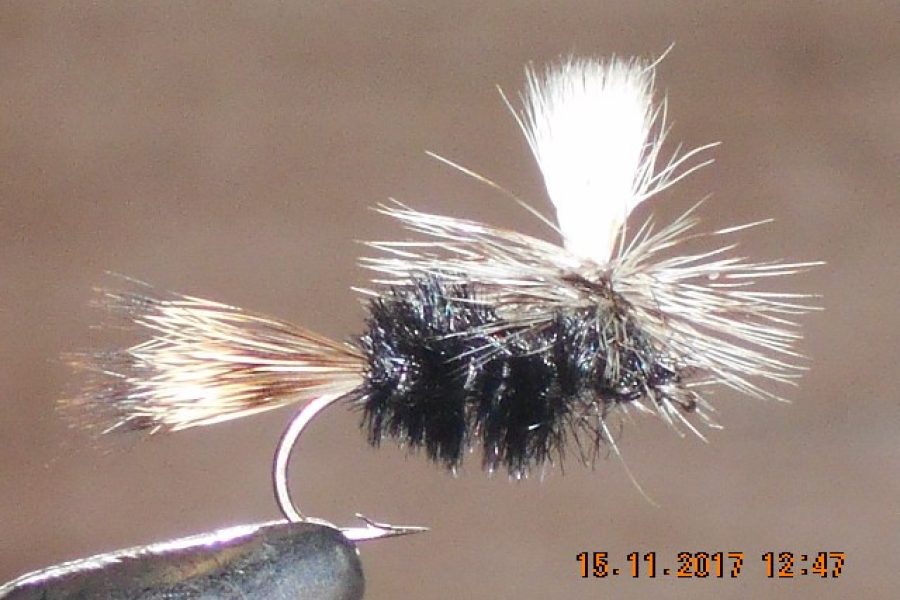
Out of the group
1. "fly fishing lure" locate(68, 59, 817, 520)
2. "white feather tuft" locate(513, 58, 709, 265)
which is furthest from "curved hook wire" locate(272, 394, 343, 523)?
"white feather tuft" locate(513, 58, 709, 265)

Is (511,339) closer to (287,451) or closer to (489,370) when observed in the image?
(489,370)

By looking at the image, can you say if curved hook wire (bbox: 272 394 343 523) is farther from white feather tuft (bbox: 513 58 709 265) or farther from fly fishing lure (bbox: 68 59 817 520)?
white feather tuft (bbox: 513 58 709 265)

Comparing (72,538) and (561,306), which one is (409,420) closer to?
(561,306)

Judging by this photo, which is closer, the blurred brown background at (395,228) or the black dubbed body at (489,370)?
the black dubbed body at (489,370)
